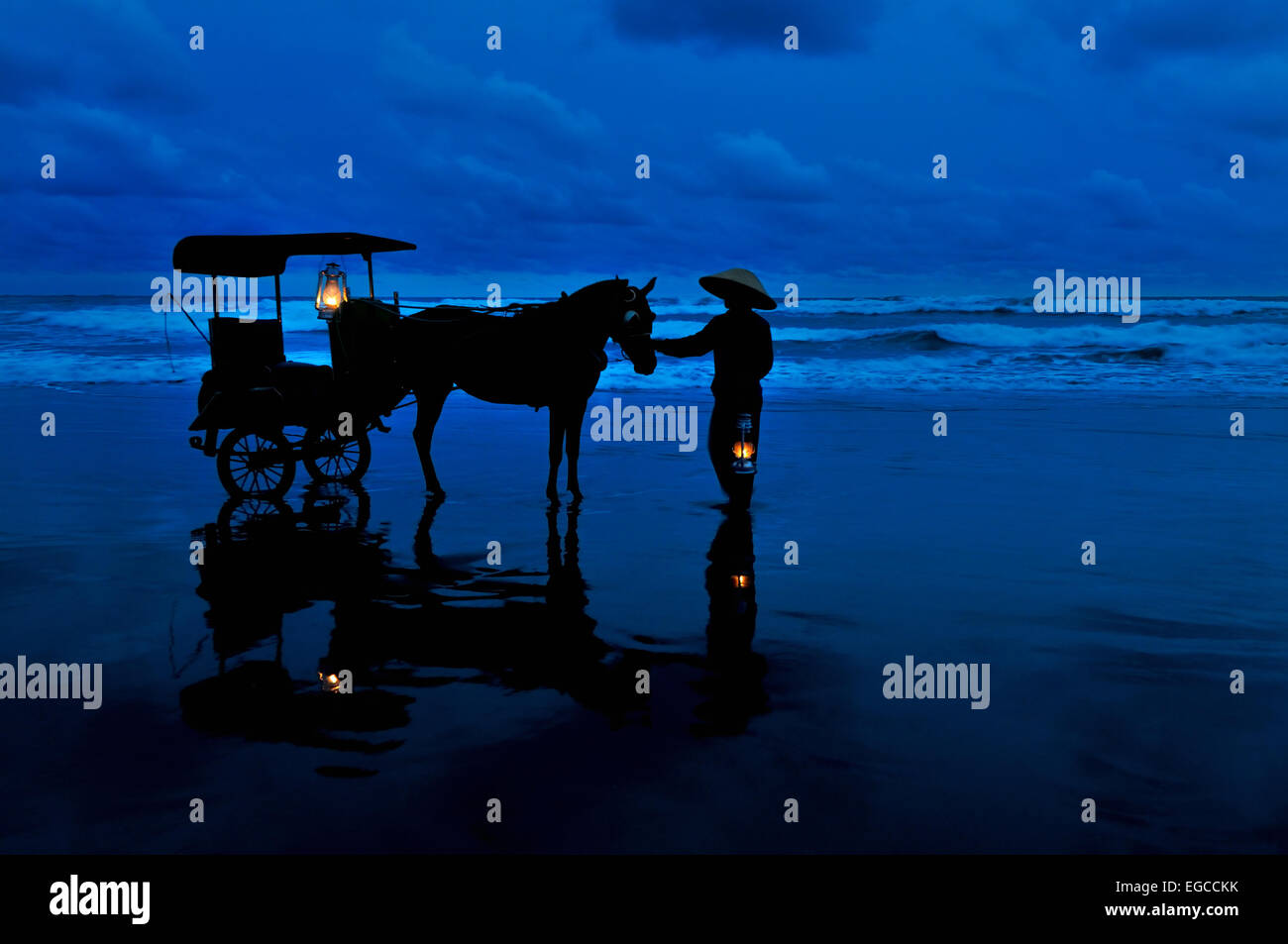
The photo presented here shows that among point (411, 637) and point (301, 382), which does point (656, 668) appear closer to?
point (411, 637)

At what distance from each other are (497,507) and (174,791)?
6.36 meters

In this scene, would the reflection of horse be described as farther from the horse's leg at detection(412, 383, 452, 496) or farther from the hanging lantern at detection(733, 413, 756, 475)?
the horse's leg at detection(412, 383, 452, 496)

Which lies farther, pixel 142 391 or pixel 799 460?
pixel 142 391

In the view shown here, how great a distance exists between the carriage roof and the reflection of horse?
3.05 m

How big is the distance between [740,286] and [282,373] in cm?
487

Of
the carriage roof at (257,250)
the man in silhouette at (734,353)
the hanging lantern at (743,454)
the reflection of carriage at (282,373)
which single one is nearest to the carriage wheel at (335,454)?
the reflection of carriage at (282,373)

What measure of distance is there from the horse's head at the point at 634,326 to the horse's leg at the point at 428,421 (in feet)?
7.26

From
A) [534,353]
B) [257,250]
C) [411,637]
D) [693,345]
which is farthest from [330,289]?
[411,637]

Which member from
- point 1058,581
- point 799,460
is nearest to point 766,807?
point 1058,581

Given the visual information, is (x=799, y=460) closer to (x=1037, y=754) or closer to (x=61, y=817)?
(x=1037, y=754)

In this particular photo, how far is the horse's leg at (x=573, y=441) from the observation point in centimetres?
1034

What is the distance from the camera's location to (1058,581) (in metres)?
6.91

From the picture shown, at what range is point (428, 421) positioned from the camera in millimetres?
11062
